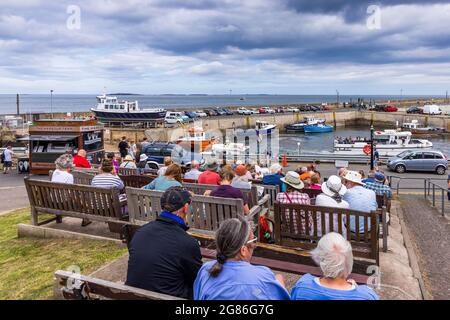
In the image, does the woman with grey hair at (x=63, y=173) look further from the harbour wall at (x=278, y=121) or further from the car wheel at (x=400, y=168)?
the harbour wall at (x=278, y=121)

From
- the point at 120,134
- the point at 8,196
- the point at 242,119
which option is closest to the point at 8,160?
the point at 8,196

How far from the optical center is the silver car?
25750 millimetres

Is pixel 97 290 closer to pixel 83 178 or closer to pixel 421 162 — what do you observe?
pixel 83 178

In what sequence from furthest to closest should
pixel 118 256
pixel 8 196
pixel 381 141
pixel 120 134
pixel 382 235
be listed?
pixel 120 134, pixel 381 141, pixel 8 196, pixel 382 235, pixel 118 256

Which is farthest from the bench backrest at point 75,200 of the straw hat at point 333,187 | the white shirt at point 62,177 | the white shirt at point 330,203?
the straw hat at point 333,187

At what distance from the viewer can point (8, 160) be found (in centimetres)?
2033

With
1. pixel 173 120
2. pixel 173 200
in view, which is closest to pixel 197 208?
pixel 173 200

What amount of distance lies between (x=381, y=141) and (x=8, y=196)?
35.8 meters

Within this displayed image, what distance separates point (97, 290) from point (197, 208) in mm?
2884

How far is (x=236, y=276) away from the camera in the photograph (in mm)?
2850

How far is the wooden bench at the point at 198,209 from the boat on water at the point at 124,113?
55011 millimetres

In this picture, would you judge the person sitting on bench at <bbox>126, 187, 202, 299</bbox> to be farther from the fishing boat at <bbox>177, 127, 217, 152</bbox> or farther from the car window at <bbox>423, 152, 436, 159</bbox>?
the fishing boat at <bbox>177, 127, 217, 152</bbox>

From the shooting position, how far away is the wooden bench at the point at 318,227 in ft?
18.5
